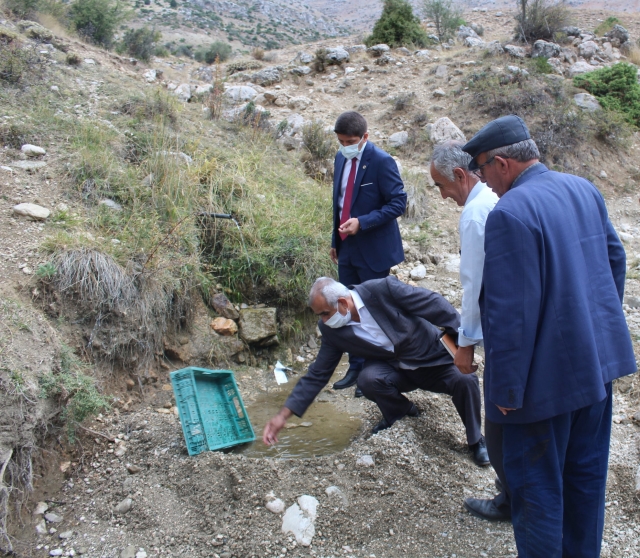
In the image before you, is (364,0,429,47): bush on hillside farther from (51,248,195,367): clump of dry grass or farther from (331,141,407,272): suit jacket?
(51,248,195,367): clump of dry grass

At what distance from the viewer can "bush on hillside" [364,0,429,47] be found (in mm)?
12094

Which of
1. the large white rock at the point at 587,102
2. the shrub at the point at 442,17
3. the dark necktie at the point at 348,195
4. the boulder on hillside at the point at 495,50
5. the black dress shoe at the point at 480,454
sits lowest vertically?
the black dress shoe at the point at 480,454

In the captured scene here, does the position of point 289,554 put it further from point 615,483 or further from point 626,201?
point 626,201

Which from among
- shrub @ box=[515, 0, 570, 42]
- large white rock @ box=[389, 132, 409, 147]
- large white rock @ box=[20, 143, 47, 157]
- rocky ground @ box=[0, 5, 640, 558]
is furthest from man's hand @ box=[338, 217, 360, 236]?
shrub @ box=[515, 0, 570, 42]

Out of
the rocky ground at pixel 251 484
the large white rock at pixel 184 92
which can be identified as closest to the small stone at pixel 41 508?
the rocky ground at pixel 251 484

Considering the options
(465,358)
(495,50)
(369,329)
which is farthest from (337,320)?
(495,50)

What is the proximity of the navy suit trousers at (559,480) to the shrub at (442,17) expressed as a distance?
12900mm

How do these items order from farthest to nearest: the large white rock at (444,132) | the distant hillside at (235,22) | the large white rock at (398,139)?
the distant hillside at (235,22) < the large white rock at (398,139) < the large white rock at (444,132)

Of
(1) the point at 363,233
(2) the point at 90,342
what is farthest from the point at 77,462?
(1) the point at 363,233

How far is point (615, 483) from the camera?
263cm

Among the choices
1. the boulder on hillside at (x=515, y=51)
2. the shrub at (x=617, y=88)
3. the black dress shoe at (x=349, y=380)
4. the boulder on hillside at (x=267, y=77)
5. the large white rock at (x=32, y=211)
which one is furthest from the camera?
the boulder on hillside at (x=267, y=77)

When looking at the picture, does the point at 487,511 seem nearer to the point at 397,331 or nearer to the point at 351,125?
the point at 397,331

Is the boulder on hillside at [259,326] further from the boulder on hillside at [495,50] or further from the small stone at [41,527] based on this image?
the boulder on hillside at [495,50]

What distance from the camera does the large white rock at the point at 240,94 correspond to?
29.6 ft
